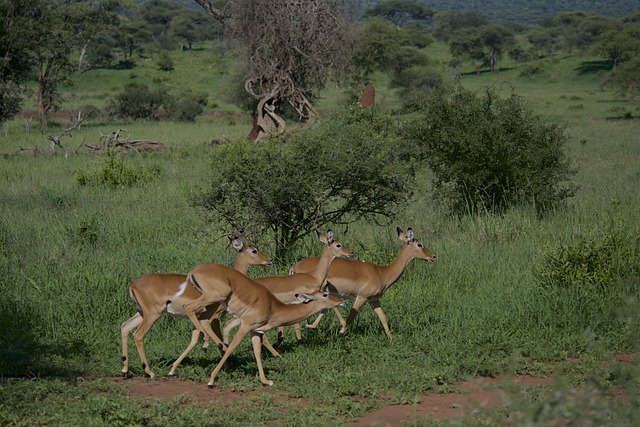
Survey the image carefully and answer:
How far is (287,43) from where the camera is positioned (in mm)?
21812

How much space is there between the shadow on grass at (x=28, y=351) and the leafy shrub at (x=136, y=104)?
2544cm

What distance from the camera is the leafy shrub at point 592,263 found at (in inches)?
318

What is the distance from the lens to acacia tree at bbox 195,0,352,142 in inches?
855

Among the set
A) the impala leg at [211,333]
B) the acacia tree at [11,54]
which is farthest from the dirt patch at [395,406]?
the acacia tree at [11,54]

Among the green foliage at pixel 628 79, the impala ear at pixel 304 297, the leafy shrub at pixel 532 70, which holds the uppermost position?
the impala ear at pixel 304 297

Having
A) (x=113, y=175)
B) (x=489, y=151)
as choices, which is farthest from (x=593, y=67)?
(x=113, y=175)

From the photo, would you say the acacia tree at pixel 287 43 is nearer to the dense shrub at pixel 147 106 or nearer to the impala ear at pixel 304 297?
the dense shrub at pixel 147 106

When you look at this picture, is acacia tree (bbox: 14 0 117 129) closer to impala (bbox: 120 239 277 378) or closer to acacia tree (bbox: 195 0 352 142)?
acacia tree (bbox: 195 0 352 142)

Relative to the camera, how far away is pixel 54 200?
1249cm

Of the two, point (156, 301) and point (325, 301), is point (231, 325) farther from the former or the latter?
point (325, 301)

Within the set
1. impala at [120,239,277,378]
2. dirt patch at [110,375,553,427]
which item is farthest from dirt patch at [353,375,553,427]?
impala at [120,239,277,378]

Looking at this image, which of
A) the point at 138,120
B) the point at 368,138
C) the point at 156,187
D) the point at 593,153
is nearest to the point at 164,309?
the point at 368,138

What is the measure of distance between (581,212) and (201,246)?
4950 mm

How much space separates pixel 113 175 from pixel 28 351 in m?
8.38
